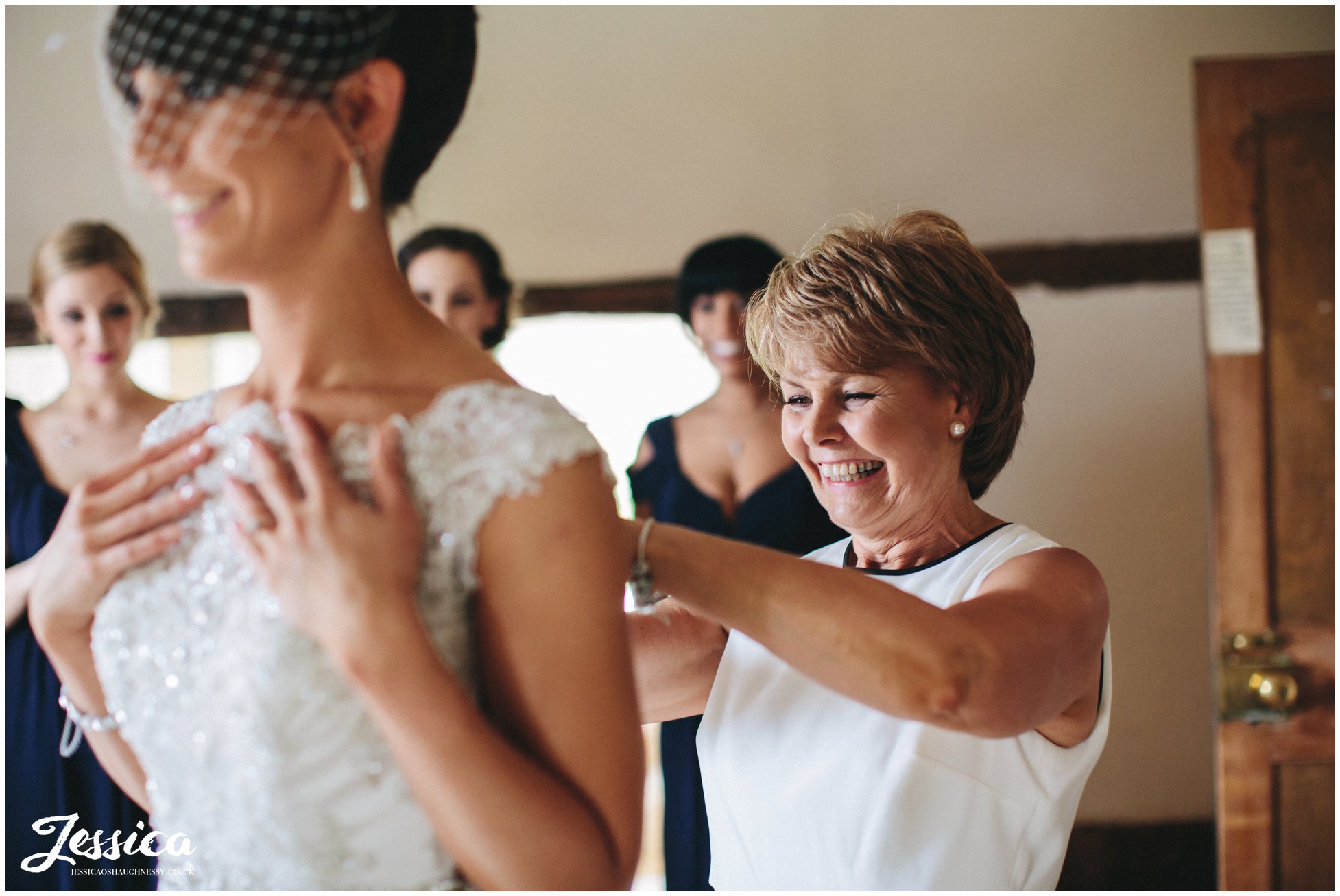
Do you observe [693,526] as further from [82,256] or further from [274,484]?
[274,484]

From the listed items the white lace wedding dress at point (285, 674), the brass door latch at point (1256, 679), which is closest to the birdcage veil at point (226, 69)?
the white lace wedding dress at point (285, 674)

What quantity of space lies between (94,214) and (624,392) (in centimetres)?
176

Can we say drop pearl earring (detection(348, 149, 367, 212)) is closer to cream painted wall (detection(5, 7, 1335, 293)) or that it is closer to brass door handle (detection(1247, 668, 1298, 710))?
brass door handle (detection(1247, 668, 1298, 710))

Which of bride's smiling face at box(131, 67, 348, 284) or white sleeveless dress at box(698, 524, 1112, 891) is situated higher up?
bride's smiling face at box(131, 67, 348, 284)

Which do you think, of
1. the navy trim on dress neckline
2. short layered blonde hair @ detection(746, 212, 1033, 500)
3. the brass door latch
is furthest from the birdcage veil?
the brass door latch

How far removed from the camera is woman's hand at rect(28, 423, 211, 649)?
879 mm

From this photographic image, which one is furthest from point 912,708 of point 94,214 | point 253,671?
point 94,214

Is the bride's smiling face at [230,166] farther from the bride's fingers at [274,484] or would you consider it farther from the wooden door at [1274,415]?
the wooden door at [1274,415]

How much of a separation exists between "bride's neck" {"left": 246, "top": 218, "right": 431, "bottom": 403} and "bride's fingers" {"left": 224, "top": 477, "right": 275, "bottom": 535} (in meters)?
0.13

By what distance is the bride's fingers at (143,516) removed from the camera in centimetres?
88

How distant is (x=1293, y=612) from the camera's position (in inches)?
84.4

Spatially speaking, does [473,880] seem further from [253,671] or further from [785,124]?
[785,124]

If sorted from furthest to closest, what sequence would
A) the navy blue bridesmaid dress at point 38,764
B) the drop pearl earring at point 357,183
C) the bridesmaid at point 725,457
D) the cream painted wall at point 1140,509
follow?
the cream painted wall at point 1140,509 < the bridesmaid at point 725,457 < the navy blue bridesmaid dress at point 38,764 < the drop pearl earring at point 357,183

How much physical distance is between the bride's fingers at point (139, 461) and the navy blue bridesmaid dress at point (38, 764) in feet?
3.67
